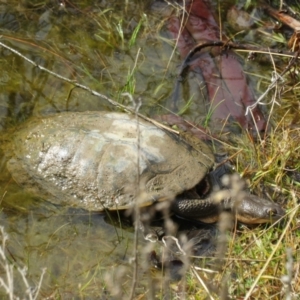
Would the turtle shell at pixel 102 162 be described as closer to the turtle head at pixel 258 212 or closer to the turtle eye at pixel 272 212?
the turtle head at pixel 258 212

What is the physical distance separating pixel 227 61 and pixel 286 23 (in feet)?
2.09

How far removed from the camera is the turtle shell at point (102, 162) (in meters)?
3.51

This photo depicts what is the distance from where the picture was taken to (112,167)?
3.52 metres

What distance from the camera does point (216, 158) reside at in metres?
3.95

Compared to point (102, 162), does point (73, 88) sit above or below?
below

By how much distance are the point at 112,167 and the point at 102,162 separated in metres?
0.06

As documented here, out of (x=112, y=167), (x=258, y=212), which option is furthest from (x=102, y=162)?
(x=258, y=212)

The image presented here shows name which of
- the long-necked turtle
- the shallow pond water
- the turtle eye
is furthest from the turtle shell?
the turtle eye

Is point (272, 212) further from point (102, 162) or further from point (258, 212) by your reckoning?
point (102, 162)

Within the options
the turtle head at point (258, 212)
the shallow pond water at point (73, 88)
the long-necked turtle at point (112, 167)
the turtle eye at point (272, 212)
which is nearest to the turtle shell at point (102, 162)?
the long-necked turtle at point (112, 167)

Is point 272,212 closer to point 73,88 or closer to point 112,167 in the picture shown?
point 112,167

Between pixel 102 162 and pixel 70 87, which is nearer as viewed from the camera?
pixel 102 162

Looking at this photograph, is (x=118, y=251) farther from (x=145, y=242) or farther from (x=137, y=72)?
(x=137, y=72)

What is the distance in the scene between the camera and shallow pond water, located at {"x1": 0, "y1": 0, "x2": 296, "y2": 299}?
11.0 ft
